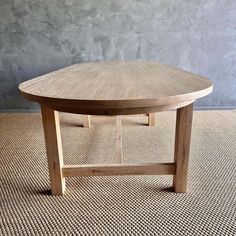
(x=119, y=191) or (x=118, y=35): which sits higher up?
(x=118, y=35)

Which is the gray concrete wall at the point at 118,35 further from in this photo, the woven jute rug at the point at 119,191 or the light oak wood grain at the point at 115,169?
the light oak wood grain at the point at 115,169

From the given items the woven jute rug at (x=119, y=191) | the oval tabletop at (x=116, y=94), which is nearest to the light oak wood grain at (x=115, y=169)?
the woven jute rug at (x=119, y=191)

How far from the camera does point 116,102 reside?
86 centimetres

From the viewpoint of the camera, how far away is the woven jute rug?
104cm

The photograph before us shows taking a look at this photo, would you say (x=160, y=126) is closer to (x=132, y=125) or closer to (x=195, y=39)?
(x=132, y=125)

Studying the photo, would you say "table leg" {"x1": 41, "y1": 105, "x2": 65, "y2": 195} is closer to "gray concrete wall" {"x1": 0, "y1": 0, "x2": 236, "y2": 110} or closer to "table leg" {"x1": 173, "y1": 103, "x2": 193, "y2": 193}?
"table leg" {"x1": 173, "y1": 103, "x2": 193, "y2": 193}

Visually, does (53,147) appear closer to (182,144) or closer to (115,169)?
(115,169)

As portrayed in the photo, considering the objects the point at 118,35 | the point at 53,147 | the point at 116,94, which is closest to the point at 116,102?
the point at 116,94

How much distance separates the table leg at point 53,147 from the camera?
1134mm

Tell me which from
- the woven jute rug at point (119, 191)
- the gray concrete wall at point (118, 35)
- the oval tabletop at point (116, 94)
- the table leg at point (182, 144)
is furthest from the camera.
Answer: the gray concrete wall at point (118, 35)

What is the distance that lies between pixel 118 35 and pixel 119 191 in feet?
5.51

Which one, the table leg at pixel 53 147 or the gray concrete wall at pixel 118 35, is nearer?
the table leg at pixel 53 147

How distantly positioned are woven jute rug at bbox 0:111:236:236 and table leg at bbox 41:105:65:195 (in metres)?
0.07

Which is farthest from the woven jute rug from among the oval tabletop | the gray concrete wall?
the gray concrete wall
